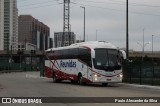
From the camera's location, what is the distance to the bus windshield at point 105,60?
35.0 meters

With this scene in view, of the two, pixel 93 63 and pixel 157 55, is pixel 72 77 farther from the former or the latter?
pixel 157 55

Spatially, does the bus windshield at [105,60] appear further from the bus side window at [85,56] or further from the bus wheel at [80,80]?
the bus wheel at [80,80]

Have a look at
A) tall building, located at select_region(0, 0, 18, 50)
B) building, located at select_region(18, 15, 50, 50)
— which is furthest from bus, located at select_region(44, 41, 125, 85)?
building, located at select_region(18, 15, 50, 50)

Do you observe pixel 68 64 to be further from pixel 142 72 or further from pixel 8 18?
pixel 8 18

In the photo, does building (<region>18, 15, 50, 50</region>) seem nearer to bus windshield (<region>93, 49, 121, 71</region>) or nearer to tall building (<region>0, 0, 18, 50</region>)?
tall building (<region>0, 0, 18, 50</region>)

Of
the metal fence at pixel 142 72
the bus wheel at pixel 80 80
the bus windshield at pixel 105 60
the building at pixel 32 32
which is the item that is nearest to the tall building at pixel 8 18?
the building at pixel 32 32

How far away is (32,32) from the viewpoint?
519 ft

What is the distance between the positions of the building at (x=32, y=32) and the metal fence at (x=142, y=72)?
342ft

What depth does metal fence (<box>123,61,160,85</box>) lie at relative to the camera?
122 feet

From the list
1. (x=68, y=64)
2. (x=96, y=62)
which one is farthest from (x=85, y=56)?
(x=68, y=64)

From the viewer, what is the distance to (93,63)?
3512 cm

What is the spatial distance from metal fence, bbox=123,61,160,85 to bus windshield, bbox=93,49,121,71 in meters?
3.76

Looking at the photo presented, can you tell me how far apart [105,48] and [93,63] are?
158 centimetres

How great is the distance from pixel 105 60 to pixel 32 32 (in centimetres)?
12475
